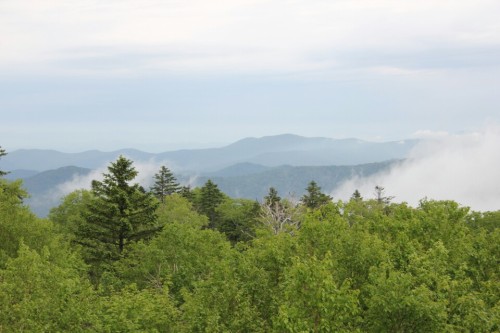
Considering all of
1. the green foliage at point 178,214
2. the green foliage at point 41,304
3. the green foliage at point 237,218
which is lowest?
the green foliage at point 237,218

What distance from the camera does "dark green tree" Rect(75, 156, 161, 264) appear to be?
44156 millimetres

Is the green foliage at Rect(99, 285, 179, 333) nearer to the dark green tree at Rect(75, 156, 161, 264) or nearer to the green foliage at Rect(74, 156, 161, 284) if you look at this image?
the green foliage at Rect(74, 156, 161, 284)

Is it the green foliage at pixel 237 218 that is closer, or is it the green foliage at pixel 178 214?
the green foliage at pixel 178 214

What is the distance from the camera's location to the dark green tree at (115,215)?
44156 millimetres

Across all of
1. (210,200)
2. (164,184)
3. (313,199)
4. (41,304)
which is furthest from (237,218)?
(41,304)

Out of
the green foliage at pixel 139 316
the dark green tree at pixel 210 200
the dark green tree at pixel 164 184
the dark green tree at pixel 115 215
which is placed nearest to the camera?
the green foliage at pixel 139 316

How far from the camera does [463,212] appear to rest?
2834 cm

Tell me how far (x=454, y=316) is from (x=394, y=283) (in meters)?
2.36

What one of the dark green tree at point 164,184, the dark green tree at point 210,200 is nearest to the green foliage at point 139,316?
the dark green tree at point 210,200

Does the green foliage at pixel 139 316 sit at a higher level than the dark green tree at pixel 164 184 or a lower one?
lower

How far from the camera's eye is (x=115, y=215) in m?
44.3

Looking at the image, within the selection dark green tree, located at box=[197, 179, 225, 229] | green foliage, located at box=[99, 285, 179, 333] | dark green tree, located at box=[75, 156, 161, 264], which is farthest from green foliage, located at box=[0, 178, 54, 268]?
dark green tree, located at box=[197, 179, 225, 229]

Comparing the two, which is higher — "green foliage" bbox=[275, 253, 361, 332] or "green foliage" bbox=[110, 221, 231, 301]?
"green foliage" bbox=[275, 253, 361, 332]

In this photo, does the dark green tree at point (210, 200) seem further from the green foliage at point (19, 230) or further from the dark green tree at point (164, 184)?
the green foliage at point (19, 230)
